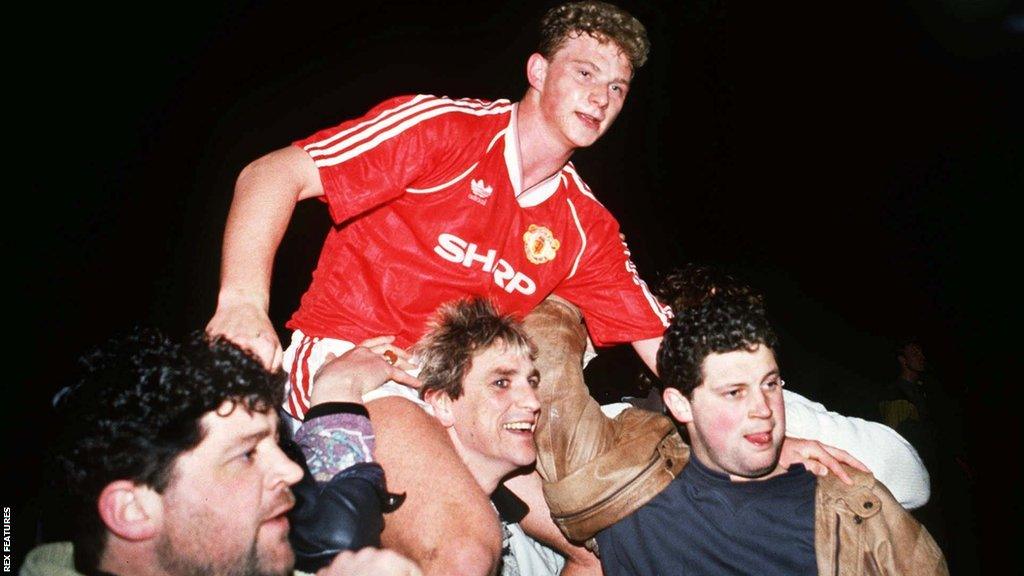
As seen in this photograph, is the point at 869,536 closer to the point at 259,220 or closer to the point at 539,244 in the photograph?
the point at 539,244

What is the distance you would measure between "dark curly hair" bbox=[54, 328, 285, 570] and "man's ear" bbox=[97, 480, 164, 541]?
16mm

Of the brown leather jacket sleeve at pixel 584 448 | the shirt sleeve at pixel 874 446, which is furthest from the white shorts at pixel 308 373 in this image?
the shirt sleeve at pixel 874 446

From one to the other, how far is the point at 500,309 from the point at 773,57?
4.48 metres

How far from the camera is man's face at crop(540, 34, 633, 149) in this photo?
7.00 feet

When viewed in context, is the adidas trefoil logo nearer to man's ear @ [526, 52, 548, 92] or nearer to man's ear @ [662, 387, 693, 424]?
man's ear @ [526, 52, 548, 92]

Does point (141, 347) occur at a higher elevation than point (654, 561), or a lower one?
higher

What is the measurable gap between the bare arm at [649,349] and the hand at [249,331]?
1.56 meters

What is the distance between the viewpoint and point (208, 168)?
429cm

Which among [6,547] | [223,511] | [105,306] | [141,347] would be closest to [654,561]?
[223,511]

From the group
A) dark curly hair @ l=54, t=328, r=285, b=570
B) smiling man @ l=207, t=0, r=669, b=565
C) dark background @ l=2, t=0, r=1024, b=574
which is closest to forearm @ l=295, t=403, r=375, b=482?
smiling man @ l=207, t=0, r=669, b=565

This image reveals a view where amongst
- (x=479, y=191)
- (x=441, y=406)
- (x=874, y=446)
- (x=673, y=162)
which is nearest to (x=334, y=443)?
(x=441, y=406)

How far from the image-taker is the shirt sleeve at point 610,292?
252 centimetres

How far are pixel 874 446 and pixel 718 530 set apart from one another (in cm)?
73

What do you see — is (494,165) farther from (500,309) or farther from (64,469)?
(64,469)
